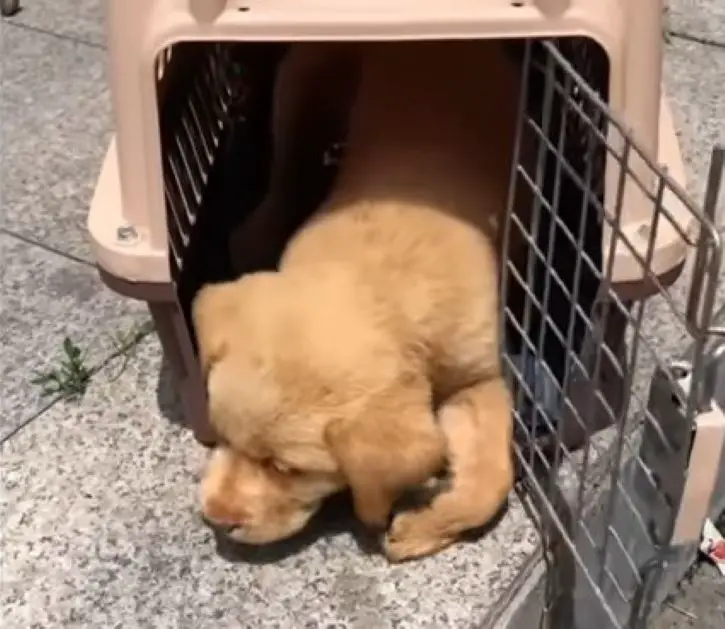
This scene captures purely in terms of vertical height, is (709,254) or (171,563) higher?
(709,254)

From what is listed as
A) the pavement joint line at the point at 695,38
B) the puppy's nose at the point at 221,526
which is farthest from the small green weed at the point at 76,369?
the pavement joint line at the point at 695,38

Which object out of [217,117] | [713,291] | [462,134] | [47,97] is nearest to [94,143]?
[47,97]

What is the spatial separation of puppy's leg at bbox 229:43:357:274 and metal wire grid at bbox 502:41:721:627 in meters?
0.25

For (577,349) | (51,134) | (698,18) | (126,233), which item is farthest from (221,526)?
(698,18)

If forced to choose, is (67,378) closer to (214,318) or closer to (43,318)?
(43,318)

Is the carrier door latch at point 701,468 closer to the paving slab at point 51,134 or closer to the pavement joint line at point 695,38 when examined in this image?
the paving slab at point 51,134

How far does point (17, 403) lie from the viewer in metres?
1.28

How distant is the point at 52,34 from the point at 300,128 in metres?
0.72

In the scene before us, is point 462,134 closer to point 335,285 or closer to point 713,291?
point 335,285

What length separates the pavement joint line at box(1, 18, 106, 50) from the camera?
74.9 inches

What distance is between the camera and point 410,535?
1100 millimetres

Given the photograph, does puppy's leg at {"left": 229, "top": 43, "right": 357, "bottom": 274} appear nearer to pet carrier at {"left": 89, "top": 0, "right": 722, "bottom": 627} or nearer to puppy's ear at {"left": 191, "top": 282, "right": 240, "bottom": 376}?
pet carrier at {"left": 89, "top": 0, "right": 722, "bottom": 627}

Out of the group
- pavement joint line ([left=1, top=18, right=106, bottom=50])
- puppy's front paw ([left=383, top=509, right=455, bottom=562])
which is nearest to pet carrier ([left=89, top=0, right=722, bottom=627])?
puppy's front paw ([left=383, top=509, right=455, bottom=562])

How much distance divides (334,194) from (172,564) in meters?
0.38
